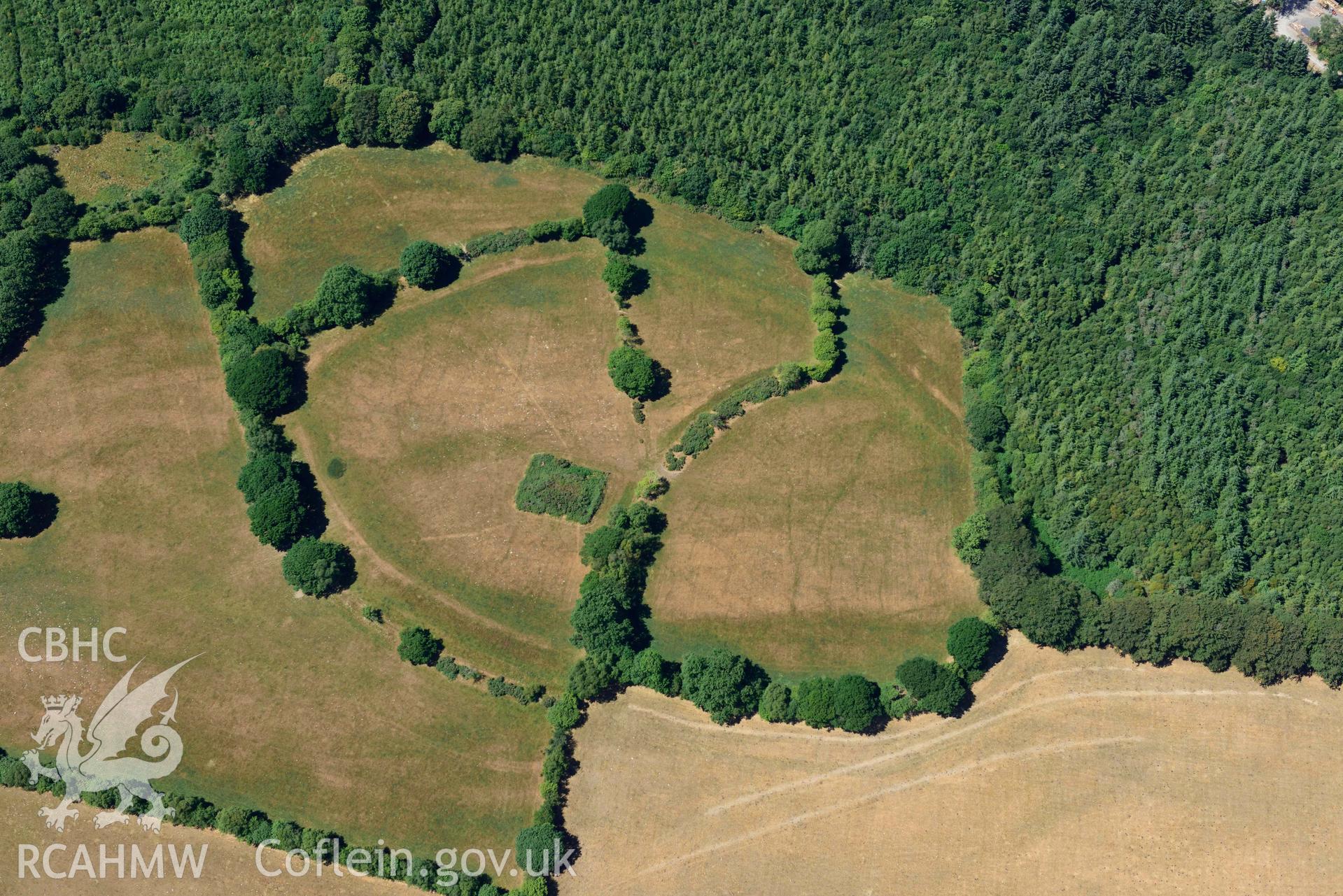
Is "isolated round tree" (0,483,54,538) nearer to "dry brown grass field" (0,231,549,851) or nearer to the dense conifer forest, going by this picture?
"dry brown grass field" (0,231,549,851)

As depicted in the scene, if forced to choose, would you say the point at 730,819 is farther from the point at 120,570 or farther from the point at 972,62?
the point at 972,62

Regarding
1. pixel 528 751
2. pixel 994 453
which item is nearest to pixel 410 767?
pixel 528 751

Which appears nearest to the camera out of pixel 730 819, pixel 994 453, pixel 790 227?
pixel 730 819

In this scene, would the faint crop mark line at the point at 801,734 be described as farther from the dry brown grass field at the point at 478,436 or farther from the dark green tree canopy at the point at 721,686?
the dry brown grass field at the point at 478,436

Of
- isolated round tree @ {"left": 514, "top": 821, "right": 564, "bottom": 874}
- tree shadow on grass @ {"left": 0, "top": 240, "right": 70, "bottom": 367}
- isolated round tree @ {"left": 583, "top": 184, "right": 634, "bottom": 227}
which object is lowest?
isolated round tree @ {"left": 514, "top": 821, "right": 564, "bottom": 874}

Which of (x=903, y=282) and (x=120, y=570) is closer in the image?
(x=120, y=570)

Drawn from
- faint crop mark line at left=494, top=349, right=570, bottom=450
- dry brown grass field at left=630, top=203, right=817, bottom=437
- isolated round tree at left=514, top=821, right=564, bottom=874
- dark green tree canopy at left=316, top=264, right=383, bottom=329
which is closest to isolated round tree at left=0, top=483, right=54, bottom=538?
dark green tree canopy at left=316, top=264, right=383, bottom=329
